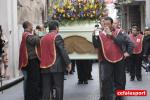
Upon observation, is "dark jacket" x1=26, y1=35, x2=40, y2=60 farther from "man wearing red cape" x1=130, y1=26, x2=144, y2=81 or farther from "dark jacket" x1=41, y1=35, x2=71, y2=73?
"man wearing red cape" x1=130, y1=26, x2=144, y2=81

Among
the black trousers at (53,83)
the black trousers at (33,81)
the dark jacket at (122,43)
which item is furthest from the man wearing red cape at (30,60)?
the dark jacket at (122,43)

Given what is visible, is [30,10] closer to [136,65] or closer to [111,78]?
[136,65]

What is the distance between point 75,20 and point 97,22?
23.7 inches

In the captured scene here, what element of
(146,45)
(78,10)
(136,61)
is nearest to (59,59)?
(78,10)

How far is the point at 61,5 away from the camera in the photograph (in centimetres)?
1384

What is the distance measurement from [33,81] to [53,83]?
1008 mm

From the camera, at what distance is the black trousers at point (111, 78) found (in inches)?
441

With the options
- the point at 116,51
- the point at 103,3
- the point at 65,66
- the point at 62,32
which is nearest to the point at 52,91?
the point at 65,66

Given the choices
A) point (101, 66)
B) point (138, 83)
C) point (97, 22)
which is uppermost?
point (97, 22)

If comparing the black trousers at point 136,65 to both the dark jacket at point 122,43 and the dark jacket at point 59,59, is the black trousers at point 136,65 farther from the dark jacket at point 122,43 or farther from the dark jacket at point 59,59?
the dark jacket at point 59,59

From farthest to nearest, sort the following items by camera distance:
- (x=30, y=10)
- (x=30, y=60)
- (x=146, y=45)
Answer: (x=30, y=10) < (x=146, y=45) < (x=30, y=60)

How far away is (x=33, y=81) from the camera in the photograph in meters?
11.8

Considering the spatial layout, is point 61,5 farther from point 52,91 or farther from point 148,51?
point 148,51

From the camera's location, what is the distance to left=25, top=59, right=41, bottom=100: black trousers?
1169cm
